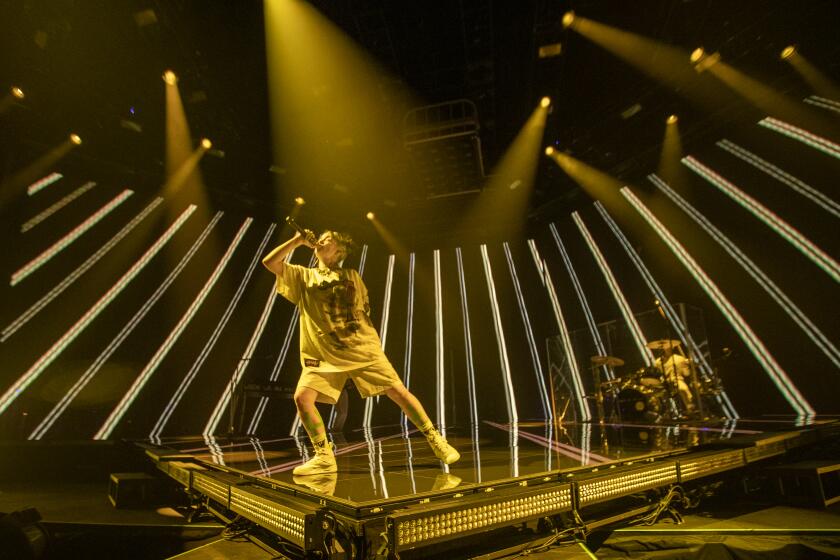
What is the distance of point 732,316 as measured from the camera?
6.15 meters

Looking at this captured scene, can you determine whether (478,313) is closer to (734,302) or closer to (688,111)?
(734,302)

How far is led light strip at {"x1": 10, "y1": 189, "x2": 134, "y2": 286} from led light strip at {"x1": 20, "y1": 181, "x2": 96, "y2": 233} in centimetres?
35

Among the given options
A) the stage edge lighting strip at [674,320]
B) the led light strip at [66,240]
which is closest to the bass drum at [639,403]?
the stage edge lighting strip at [674,320]

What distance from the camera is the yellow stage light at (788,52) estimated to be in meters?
5.06

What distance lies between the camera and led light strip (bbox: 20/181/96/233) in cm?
586

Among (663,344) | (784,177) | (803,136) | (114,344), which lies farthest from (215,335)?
(803,136)

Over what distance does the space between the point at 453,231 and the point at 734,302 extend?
551 centimetres

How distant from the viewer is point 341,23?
498cm

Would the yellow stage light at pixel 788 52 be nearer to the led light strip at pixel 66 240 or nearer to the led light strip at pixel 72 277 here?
the led light strip at pixel 72 277

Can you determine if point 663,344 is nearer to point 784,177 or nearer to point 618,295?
point 618,295

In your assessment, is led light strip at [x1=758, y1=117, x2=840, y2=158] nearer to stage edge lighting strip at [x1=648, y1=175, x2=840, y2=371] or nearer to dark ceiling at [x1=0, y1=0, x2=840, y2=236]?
dark ceiling at [x1=0, y1=0, x2=840, y2=236]

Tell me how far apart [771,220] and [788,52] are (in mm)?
2241

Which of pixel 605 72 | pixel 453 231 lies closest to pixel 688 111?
pixel 605 72

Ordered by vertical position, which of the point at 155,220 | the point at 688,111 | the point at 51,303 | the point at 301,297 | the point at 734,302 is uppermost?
the point at 688,111
